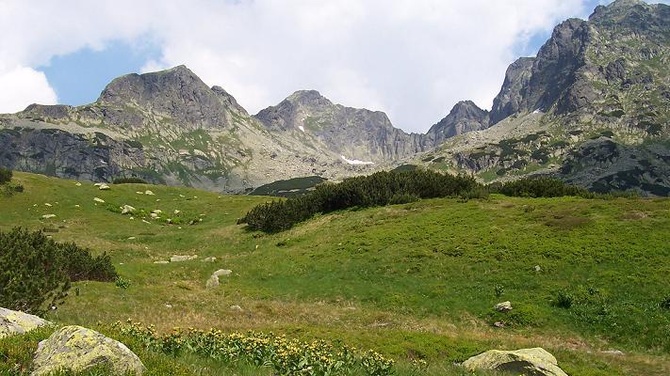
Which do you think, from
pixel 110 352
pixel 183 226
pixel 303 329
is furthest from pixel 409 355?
pixel 183 226


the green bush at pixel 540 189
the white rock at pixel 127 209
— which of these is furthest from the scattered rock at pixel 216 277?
the white rock at pixel 127 209

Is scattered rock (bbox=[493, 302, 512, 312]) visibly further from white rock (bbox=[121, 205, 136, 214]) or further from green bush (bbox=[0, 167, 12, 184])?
green bush (bbox=[0, 167, 12, 184])

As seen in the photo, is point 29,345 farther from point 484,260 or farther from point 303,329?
point 484,260

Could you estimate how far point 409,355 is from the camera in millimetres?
17812

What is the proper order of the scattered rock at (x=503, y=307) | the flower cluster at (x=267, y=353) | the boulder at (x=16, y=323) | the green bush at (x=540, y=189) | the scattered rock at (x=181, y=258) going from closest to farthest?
the boulder at (x=16, y=323), the flower cluster at (x=267, y=353), the scattered rock at (x=503, y=307), the scattered rock at (x=181, y=258), the green bush at (x=540, y=189)

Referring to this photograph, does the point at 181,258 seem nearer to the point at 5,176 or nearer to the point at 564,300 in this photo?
the point at 564,300

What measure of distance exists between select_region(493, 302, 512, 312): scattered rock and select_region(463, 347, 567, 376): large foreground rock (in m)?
8.67

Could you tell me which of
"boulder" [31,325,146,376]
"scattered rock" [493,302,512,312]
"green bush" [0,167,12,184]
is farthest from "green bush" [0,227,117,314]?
"green bush" [0,167,12,184]

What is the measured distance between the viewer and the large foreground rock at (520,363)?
14.3 m

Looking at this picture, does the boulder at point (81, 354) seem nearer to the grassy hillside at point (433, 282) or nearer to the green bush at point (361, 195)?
the grassy hillside at point (433, 282)

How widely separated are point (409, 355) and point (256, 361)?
291 inches

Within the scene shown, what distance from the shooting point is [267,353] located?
12844 mm

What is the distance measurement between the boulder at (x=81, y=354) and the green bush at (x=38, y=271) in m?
9.60

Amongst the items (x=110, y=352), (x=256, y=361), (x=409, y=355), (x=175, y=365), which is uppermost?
(x=110, y=352)
